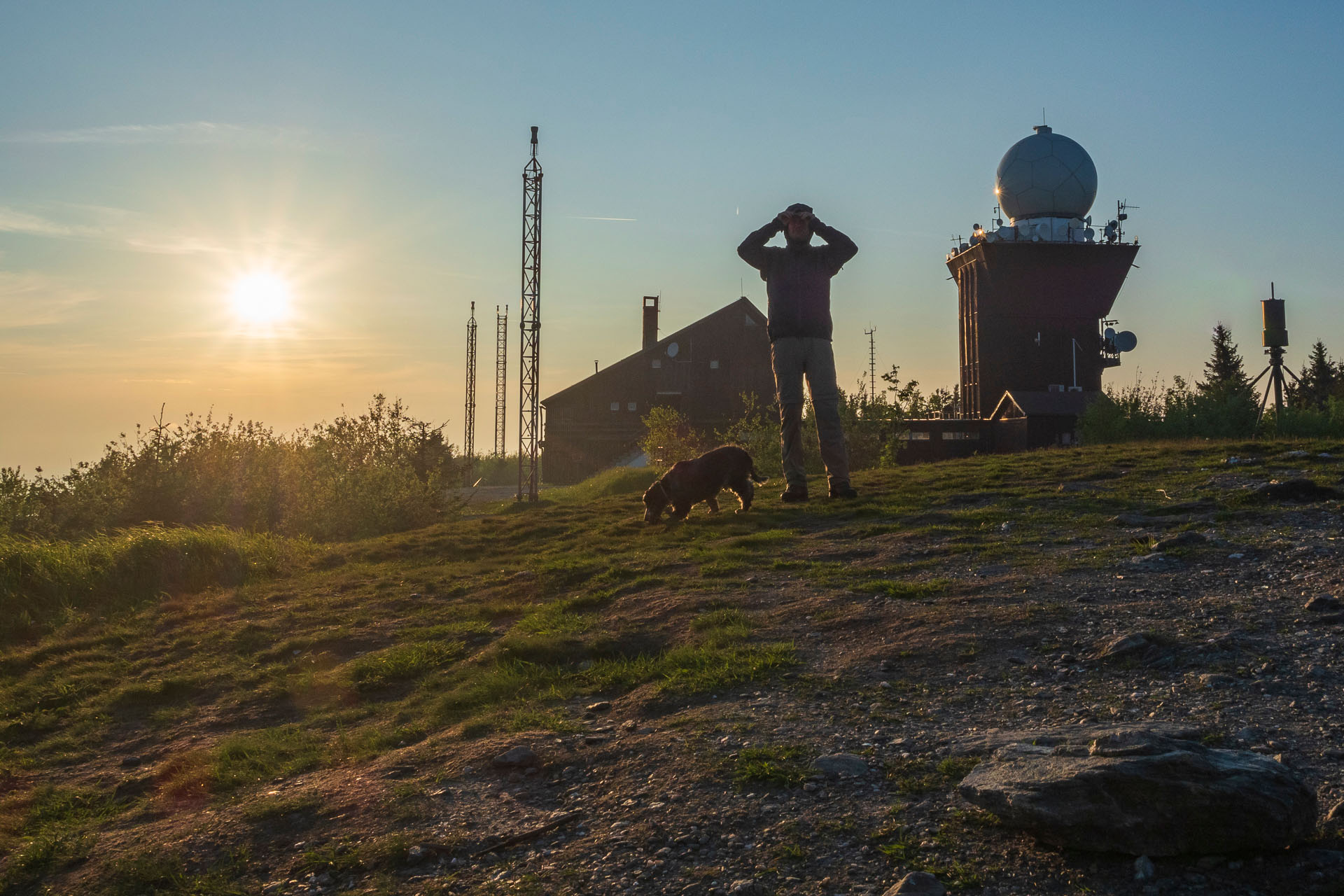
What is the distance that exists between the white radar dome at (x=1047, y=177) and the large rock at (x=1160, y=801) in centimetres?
3820

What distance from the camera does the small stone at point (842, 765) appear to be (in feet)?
11.5

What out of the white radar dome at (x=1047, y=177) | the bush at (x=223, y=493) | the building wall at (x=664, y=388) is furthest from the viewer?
the building wall at (x=664, y=388)

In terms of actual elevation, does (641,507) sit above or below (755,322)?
below

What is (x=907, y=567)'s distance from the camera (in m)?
6.90

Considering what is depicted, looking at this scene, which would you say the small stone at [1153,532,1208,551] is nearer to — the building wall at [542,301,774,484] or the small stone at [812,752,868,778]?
the small stone at [812,752,868,778]

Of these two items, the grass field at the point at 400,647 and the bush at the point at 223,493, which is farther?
the bush at the point at 223,493

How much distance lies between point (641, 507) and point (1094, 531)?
7.86 metres

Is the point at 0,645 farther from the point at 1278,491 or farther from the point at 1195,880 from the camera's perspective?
the point at 1278,491

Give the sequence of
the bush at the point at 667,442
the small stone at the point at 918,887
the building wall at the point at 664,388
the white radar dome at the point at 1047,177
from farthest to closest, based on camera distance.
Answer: the building wall at the point at 664,388
the white radar dome at the point at 1047,177
the bush at the point at 667,442
the small stone at the point at 918,887

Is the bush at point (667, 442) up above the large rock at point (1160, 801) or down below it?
above

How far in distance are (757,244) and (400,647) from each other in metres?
6.16

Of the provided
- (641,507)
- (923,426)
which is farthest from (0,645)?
(923,426)

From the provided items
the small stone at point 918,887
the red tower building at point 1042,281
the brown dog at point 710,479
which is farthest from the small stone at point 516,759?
the red tower building at point 1042,281

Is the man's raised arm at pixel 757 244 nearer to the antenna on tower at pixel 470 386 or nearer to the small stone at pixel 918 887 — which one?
the small stone at pixel 918 887
